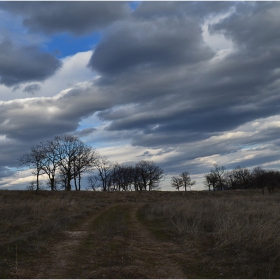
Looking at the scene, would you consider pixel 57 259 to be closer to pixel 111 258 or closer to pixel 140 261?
pixel 111 258

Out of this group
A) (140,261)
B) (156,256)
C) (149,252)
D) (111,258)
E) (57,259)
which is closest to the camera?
(140,261)

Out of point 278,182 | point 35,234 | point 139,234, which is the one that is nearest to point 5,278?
point 35,234

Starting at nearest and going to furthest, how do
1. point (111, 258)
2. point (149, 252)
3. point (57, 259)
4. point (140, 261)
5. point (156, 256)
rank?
point (140, 261)
point (111, 258)
point (57, 259)
point (156, 256)
point (149, 252)

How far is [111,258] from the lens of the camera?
811cm

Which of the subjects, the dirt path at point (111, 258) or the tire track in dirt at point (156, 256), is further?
the tire track in dirt at point (156, 256)

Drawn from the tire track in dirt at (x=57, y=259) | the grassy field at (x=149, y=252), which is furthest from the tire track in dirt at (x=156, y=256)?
the tire track in dirt at (x=57, y=259)

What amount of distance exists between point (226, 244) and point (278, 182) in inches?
2164

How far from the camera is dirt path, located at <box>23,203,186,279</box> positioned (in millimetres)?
6785

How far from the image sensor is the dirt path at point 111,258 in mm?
6785

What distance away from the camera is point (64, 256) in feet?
28.1

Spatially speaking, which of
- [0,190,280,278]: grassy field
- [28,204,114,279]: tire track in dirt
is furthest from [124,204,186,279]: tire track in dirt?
[28,204,114,279]: tire track in dirt

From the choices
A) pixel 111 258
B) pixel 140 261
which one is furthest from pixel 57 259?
pixel 140 261

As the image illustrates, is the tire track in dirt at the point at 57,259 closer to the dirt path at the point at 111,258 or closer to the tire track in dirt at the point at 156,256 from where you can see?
the dirt path at the point at 111,258

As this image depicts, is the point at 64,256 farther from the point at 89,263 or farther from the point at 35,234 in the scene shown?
the point at 35,234
